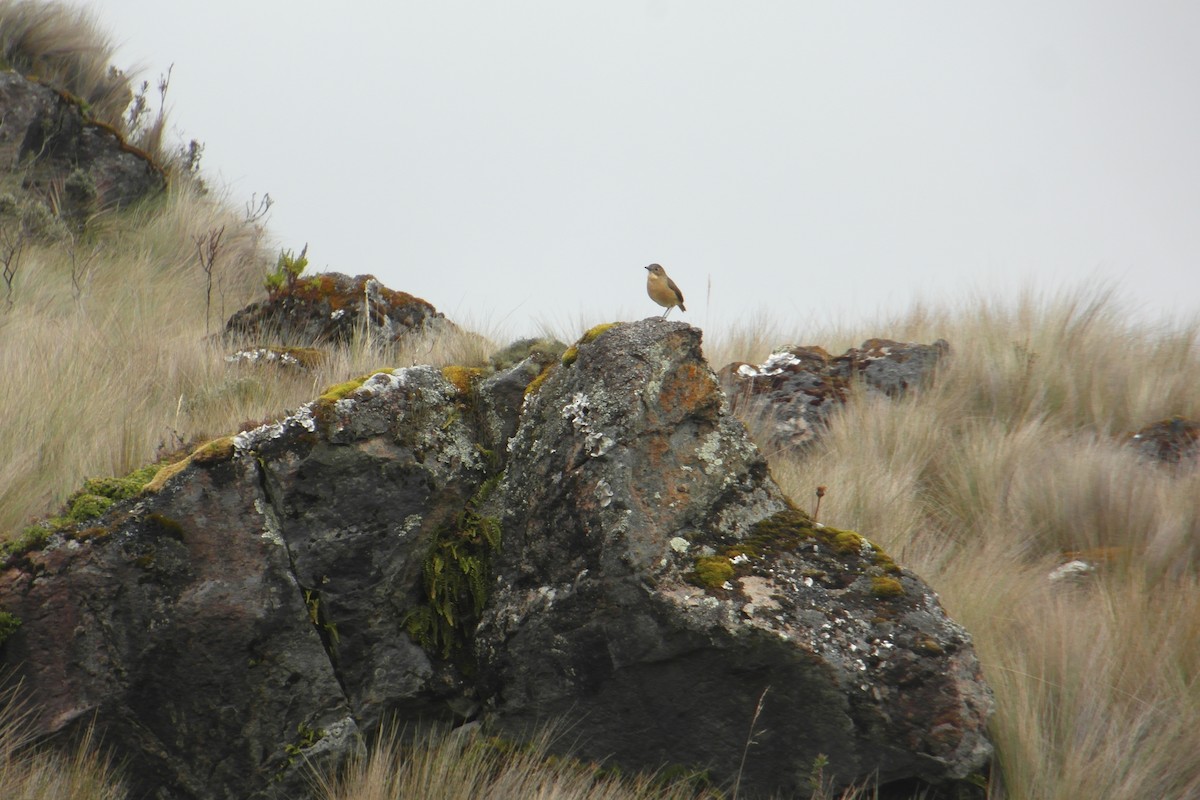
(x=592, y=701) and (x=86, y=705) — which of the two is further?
(x=592, y=701)

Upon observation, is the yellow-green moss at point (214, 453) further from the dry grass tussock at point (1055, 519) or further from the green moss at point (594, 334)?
the dry grass tussock at point (1055, 519)

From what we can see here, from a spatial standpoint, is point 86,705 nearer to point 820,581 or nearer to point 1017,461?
point 820,581

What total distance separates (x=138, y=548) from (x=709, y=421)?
1807 mm

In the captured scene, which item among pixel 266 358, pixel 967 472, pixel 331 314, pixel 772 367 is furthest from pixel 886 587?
pixel 331 314

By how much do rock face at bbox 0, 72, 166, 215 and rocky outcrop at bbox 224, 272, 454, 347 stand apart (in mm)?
3111

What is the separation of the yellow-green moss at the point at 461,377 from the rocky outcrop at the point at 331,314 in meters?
2.84

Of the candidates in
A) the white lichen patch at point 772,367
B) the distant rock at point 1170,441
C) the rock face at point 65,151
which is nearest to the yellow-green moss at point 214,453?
the white lichen patch at point 772,367

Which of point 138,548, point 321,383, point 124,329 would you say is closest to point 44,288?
point 124,329

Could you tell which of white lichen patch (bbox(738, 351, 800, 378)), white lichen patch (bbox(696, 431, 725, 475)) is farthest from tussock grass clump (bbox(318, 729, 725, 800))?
white lichen patch (bbox(738, 351, 800, 378))

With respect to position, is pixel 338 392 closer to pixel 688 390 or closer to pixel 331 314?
pixel 688 390

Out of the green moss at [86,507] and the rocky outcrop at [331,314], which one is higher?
the rocky outcrop at [331,314]

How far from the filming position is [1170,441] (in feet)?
15.9

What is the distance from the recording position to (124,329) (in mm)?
6043

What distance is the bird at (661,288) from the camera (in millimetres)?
4562
